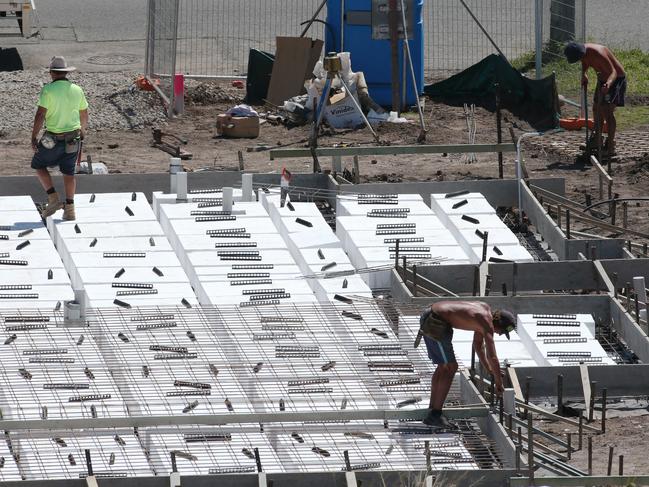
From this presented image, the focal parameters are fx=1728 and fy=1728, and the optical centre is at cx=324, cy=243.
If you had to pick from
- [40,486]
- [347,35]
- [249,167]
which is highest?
[347,35]

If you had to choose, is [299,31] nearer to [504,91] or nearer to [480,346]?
[504,91]

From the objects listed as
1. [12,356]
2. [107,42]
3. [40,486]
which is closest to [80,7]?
[107,42]

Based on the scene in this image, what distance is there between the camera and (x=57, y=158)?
17.8 meters

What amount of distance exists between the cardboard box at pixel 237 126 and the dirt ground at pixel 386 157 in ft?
0.40

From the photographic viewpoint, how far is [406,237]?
17.3 metres

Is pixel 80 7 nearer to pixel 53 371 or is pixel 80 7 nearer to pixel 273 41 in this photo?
pixel 273 41

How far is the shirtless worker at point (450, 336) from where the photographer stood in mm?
12984

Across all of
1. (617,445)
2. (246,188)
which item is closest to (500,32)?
(246,188)

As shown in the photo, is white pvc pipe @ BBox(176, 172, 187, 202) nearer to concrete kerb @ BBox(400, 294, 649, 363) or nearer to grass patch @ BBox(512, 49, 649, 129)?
concrete kerb @ BBox(400, 294, 649, 363)

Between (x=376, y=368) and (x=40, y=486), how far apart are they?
3.52 m

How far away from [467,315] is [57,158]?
6.23 meters

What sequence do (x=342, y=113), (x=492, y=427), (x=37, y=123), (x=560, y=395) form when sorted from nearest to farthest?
(x=492, y=427), (x=560, y=395), (x=37, y=123), (x=342, y=113)

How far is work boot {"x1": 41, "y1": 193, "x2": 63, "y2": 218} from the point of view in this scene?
1788 centimetres

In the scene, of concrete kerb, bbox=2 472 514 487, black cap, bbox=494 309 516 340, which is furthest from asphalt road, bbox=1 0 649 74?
concrete kerb, bbox=2 472 514 487
